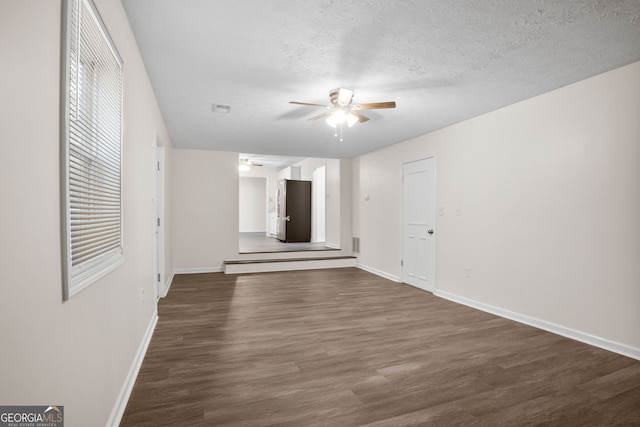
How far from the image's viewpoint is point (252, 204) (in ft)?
40.6

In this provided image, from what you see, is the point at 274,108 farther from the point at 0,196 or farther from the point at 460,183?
the point at 0,196

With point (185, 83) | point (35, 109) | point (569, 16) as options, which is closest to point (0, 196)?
point (35, 109)

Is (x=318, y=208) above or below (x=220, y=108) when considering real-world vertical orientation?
below

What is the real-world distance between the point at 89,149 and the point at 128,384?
1572 mm

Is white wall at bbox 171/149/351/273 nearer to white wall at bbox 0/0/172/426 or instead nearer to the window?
the window

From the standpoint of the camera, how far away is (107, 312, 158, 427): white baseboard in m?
1.71

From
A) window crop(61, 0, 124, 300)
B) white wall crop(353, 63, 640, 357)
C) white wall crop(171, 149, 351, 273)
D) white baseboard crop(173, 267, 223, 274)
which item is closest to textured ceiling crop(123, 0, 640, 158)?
white wall crop(353, 63, 640, 357)

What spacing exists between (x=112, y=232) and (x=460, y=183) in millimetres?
4045

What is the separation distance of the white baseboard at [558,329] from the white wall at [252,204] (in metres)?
9.17

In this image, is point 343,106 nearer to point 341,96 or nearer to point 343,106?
point 343,106

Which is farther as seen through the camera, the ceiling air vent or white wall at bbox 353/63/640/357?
the ceiling air vent

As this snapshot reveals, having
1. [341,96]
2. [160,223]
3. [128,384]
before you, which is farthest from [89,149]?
[160,223]

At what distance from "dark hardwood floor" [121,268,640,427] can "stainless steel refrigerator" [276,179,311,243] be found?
5.33m

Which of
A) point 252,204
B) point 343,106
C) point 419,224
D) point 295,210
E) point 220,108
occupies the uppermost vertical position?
point 220,108
